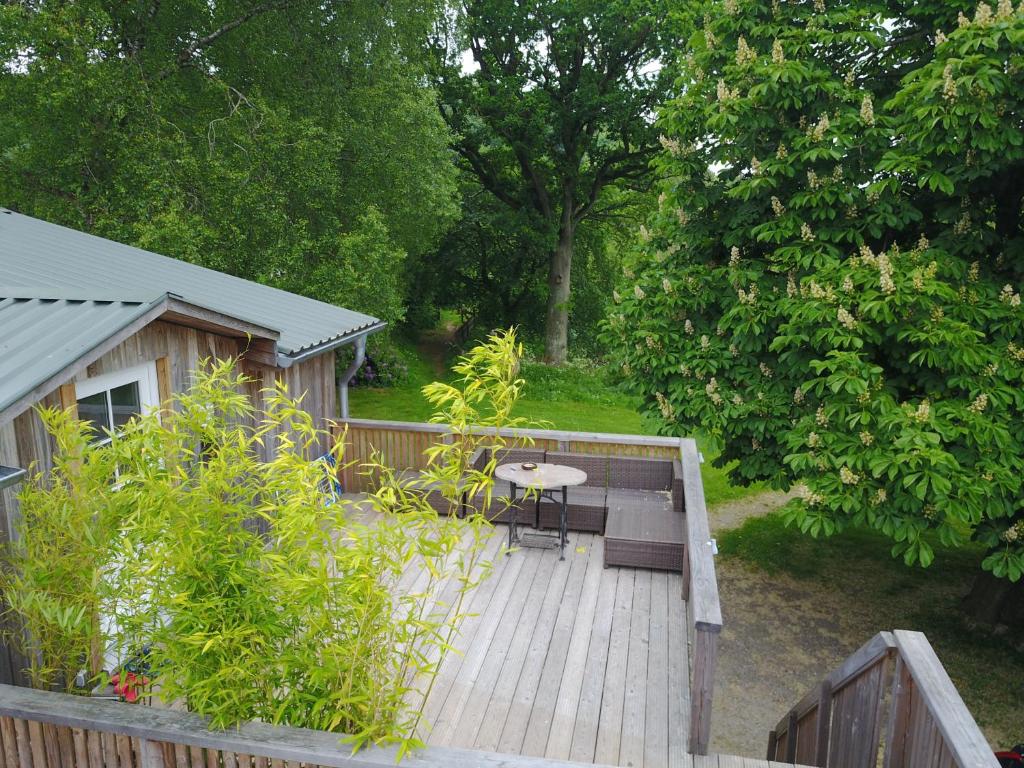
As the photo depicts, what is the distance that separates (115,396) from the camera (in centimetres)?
479

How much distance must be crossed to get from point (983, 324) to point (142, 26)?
14160 millimetres

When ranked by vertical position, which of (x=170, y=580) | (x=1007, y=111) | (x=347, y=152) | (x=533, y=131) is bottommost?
(x=170, y=580)

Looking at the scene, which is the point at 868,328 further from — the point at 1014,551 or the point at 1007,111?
the point at 1014,551

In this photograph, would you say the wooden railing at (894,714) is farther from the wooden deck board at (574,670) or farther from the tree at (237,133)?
the tree at (237,133)

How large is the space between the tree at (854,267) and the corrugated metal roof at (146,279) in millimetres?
3446

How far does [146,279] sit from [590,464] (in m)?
4.68

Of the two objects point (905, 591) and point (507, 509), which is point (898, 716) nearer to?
point (507, 509)

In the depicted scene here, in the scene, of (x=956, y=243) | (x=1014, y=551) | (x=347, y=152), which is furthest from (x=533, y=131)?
(x=1014, y=551)

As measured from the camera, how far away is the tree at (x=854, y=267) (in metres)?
5.52

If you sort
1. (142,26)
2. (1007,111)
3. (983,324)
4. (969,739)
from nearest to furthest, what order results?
(969,739) → (1007,111) → (983,324) → (142,26)

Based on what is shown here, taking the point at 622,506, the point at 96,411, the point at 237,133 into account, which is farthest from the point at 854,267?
the point at 237,133

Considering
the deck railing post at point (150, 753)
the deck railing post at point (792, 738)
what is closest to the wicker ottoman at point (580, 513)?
the deck railing post at point (792, 738)

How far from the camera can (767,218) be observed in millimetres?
7051

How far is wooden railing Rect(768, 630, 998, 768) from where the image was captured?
2748mm
